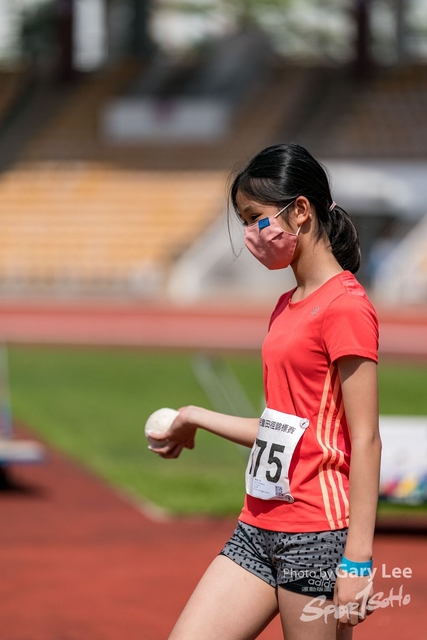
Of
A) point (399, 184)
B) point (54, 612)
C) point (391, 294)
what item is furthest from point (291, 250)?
point (399, 184)

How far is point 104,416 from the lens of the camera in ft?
40.9

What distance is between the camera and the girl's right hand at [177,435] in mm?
3133

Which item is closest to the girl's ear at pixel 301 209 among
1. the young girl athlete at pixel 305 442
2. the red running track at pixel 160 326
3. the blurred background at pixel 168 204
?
the young girl athlete at pixel 305 442

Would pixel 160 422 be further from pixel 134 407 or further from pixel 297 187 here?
pixel 134 407

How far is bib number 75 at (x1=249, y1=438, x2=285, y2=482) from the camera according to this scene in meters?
2.78

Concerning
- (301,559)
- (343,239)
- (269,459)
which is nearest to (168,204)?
(343,239)

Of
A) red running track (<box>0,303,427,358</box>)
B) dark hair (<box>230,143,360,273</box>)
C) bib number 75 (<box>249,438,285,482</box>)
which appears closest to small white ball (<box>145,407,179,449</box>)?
bib number 75 (<box>249,438,285,482</box>)

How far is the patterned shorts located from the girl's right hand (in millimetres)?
433

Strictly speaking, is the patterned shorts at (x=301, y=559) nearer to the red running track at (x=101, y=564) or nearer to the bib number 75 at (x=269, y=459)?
the bib number 75 at (x=269, y=459)

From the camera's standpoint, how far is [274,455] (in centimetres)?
280

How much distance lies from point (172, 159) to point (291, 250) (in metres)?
31.9

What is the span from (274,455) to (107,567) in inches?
151

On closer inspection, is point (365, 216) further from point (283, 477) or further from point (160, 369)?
point (283, 477)

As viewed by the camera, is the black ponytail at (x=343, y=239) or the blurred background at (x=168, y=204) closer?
the black ponytail at (x=343, y=239)
